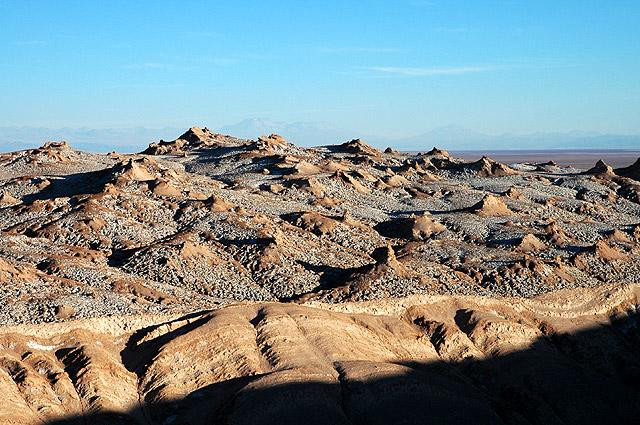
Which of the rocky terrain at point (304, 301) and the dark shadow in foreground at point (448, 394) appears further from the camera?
the rocky terrain at point (304, 301)

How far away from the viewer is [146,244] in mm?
47625

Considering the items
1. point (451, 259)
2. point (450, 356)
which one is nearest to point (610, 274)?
point (451, 259)

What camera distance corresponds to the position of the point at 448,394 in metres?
31.6

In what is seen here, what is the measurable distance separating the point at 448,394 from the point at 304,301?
10762 millimetres

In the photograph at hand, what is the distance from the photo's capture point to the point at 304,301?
40156 millimetres

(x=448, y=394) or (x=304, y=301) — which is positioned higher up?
(x=304, y=301)

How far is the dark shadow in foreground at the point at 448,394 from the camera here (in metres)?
28.7

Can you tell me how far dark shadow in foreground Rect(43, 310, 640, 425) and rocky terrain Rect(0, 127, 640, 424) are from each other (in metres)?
0.09

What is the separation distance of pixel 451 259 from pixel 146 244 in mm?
18898

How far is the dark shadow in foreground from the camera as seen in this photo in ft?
94.2

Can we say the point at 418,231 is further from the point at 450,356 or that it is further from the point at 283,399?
the point at 283,399

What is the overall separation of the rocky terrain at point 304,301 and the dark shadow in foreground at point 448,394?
0.09 meters

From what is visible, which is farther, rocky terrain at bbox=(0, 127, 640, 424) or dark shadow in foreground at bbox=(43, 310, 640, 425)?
rocky terrain at bbox=(0, 127, 640, 424)

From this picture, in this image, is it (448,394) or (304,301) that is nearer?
(448,394)
